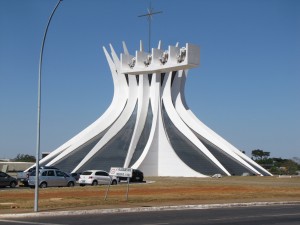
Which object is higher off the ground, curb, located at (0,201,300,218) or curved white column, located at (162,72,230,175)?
curved white column, located at (162,72,230,175)

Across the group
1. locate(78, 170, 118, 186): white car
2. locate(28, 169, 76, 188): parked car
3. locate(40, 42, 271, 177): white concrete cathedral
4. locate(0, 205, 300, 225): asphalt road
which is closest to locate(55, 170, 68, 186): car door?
locate(28, 169, 76, 188): parked car

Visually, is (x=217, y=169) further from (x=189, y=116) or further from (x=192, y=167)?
(x=189, y=116)

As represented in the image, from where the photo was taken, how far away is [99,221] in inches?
Answer: 766

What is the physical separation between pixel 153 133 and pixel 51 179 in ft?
104

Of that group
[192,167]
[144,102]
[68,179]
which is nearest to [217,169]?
[192,167]

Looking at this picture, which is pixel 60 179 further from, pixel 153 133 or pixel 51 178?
pixel 153 133

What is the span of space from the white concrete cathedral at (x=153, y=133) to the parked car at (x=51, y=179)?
2468 cm

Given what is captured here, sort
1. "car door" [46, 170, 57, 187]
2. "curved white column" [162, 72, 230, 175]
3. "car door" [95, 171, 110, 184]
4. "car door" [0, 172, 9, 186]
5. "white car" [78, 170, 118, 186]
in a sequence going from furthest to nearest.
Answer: "curved white column" [162, 72, 230, 175], "car door" [95, 171, 110, 184], "white car" [78, 170, 118, 186], "car door" [0, 172, 9, 186], "car door" [46, 170, 57, 187]

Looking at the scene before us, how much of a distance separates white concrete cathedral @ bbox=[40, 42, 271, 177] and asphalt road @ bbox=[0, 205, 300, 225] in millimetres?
42066

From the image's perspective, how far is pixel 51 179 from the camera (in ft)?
136

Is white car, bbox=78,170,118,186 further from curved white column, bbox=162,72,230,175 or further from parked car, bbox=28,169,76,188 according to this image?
curved white column, bbox=162,72,230,175

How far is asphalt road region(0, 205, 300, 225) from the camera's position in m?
19.1

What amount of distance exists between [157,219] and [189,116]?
54.7 metres

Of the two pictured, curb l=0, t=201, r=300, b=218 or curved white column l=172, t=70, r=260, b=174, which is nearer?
curb l=0, t=201, r=300, b=218
